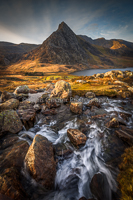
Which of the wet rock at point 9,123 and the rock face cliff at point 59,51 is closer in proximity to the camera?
the wet rock at point 9,123

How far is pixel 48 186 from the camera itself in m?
4.35

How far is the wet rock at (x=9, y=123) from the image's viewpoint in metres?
6.97

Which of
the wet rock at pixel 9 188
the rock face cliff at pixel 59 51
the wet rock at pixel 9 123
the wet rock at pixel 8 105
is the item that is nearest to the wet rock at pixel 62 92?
the wet rock at pixel 8 105

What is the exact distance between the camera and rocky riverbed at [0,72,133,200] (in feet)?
13.3

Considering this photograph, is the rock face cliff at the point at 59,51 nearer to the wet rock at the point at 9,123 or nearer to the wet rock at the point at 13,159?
the wet rock at the point at 9,123

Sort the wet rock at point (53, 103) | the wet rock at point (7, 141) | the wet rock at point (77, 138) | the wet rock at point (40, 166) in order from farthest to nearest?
the wet rock at point (53, 103) → the wet rock at point (77, 138) → the wet rock at point (7, 141) → the wet rock at point (40, 166)

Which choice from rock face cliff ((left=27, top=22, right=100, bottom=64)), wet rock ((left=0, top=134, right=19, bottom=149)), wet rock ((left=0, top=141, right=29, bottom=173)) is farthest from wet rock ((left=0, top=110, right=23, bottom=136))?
rock face cliff ((left=27, top=22, right=100, bottom=64))

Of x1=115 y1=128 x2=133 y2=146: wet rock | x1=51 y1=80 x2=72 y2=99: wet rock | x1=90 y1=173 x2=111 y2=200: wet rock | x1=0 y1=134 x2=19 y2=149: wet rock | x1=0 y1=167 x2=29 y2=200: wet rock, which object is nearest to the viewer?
x1=0 y1=167 x2=29 y2=200: wet rock

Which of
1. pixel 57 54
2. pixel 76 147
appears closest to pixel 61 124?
pixel 76 147

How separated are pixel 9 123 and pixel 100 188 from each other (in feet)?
25.8

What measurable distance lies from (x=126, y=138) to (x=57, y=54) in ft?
521

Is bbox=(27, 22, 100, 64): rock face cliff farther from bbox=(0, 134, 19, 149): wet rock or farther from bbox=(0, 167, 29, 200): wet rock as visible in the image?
bbox=(0, 167, 29, 200): wet rock

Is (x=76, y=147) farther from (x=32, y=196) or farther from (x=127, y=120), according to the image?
(x=127, y=120)

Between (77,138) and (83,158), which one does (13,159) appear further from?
(83,158)
